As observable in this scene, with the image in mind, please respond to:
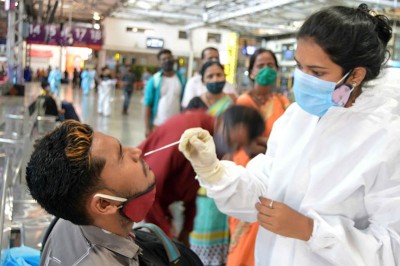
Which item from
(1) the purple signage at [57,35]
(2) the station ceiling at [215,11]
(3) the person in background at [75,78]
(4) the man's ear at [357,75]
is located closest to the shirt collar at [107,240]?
(4) the man's ear at [357,75]

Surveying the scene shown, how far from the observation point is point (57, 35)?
9.68 meters

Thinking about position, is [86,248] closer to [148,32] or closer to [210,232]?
[210,232]

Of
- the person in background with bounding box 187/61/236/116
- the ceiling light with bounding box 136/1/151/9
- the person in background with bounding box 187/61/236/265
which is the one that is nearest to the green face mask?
the person in background with bounding box 187/61/236/116

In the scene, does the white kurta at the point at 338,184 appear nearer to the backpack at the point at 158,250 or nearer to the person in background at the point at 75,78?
the backpack at the point at 158,250

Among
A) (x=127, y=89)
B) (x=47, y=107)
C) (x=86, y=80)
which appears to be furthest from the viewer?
(x=86, y=80)

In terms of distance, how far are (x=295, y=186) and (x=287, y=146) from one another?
15 centimetres

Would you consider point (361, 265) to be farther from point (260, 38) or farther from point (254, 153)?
point (260, 38)

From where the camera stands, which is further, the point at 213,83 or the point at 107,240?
the point at 213,83

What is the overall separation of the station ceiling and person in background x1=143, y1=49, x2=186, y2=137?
14.5 ft

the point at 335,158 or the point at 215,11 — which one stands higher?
the point at 215,11

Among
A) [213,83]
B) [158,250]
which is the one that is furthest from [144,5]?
[158,250]

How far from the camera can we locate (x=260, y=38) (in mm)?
23516

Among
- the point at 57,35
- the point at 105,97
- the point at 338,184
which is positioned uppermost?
the point at 57,35

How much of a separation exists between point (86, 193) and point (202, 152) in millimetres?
420
